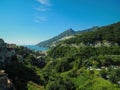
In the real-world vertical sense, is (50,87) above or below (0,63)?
below

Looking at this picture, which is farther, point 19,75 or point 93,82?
point 93,82

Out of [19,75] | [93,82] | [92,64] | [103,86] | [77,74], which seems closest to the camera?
[19,75]

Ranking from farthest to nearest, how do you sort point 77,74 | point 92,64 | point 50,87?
point 92,64
point 77,74
point 50,87

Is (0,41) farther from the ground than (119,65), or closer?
farther from the ground

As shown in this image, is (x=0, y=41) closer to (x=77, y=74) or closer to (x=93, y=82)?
(x=93, y=82)

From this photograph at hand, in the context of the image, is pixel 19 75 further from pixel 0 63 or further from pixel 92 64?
pixel 92 64

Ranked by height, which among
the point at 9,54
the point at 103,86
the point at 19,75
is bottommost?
the point at 103,86

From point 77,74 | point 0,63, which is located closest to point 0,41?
point 0,63

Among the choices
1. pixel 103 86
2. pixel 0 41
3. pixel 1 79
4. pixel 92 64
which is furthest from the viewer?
pixel 92 64

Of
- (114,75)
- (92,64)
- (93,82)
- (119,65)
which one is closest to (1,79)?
(93,82)
